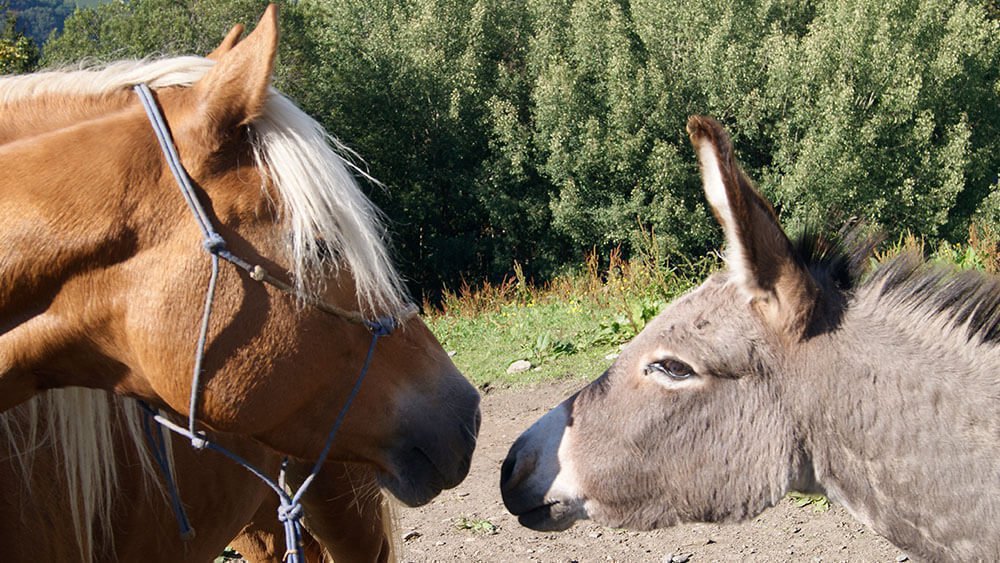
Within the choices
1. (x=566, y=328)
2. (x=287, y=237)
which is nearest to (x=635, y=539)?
(x=287, y=237)

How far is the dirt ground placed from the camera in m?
4.36

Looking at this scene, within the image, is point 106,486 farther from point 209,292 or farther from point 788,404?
point 788,404

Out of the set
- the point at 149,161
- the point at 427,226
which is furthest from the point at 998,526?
the point at 427,226

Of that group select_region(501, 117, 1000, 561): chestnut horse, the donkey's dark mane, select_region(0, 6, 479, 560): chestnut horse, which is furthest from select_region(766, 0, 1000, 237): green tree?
select_region(0, 6, 479, 560): chestnut horse

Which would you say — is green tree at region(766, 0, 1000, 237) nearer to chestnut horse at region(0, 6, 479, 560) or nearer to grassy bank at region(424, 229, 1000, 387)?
grassy bank at region(424, 229, 1000, 387)

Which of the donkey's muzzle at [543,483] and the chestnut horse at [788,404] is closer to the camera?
the chestnut horse at [788,404]

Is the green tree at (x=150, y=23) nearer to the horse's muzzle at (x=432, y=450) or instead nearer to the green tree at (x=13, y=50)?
the green tree at (x=13, y=50)

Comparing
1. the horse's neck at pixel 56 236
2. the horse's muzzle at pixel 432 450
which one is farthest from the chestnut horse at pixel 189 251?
the horse's muzzle at pixel 432 450

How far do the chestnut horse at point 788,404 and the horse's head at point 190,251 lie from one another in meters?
0.74

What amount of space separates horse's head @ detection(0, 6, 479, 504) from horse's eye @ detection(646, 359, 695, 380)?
77 cm

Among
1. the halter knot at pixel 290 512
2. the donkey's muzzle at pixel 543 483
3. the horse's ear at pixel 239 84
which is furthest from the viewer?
the donkey's muzzle at pixel 543 483

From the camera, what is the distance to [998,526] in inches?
73.6

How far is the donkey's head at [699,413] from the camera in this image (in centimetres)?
207

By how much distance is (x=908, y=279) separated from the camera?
214 cm
